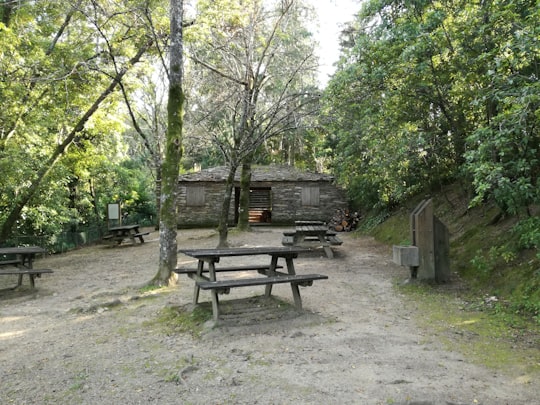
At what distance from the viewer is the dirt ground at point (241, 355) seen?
3.12 meters

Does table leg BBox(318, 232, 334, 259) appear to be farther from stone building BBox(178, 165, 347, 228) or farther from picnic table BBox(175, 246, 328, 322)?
stone building BBox(178, 165, 347, 228)

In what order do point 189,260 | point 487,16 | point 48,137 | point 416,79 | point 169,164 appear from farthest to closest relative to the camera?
A: point 48,137
point 189,260
point 416,79
point 169,164
point 487,16

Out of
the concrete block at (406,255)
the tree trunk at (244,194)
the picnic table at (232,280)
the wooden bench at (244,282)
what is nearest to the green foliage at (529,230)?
the concrete block at (406,255)

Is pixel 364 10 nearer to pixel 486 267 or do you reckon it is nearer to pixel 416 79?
pixel 416 79

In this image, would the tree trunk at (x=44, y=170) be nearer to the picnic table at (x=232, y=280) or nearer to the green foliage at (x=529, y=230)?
the picnic table at (x=232, y=280)

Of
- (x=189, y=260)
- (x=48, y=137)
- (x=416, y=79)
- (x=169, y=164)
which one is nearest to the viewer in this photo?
(x=169, y=164)

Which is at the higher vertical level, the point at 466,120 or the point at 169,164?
the point at 466,120

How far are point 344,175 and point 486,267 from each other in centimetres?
864

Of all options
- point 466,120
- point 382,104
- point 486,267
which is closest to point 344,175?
point 382,104

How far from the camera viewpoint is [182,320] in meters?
5.16

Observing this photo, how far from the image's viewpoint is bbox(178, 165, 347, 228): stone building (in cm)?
2158

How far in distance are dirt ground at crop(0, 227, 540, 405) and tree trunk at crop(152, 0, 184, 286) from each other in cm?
51

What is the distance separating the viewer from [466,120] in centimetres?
852

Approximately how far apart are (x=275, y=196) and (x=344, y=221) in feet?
14.9
